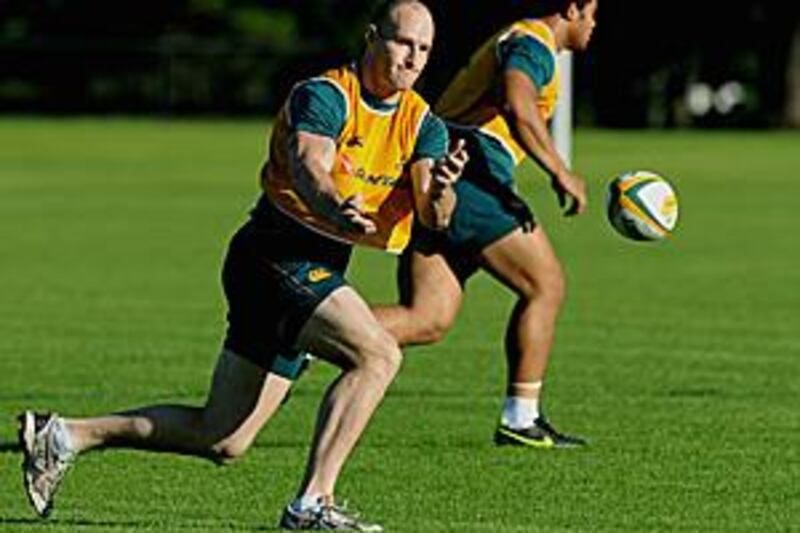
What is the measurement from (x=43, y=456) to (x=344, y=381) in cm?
123

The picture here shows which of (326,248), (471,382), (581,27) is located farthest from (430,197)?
(471,382)

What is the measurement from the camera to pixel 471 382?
53.0ft

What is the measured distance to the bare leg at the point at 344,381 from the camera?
980 cm

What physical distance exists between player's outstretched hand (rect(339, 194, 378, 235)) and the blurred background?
56.9 m

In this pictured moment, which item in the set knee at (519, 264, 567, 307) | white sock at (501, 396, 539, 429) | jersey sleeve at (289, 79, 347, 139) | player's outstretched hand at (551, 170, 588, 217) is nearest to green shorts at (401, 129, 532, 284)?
knee at (519, 264, 567, 307)

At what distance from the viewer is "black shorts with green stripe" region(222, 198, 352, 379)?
9.91 metres

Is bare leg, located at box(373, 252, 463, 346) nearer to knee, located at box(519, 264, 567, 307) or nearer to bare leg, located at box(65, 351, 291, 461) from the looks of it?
knee, located at box(519, 264, 567, 307)

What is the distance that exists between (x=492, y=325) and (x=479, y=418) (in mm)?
5703

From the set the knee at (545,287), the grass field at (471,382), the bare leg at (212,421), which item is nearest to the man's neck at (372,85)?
the bare leg at (212,421)

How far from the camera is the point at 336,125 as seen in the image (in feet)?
32.4

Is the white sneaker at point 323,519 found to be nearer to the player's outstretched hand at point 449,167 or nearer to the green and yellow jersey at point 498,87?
the player's outstretched hand at point 449,167

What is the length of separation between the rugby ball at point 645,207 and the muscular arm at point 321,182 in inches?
133

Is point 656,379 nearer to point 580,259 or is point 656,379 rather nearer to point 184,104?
point 580,259

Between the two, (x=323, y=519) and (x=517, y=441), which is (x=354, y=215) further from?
(x=517, y=441)
